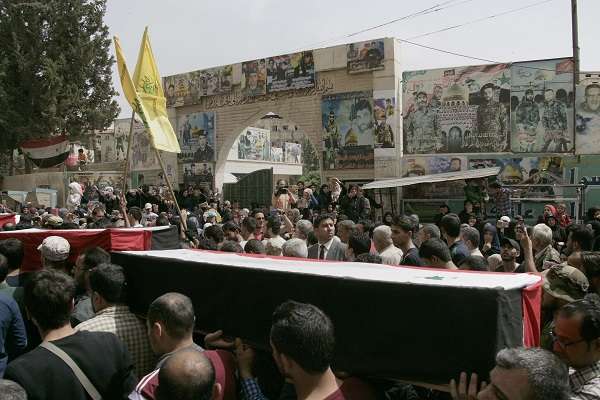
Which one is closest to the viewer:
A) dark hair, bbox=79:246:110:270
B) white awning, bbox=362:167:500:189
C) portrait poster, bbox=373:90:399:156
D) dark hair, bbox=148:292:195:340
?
dark hair, bbox=148:292:195:340

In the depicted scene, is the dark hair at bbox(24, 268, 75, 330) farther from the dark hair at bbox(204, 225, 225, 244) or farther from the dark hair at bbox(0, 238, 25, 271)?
the dark hair at bbox(204, 225, 225, 244)

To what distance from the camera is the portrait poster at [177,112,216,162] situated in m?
22.8

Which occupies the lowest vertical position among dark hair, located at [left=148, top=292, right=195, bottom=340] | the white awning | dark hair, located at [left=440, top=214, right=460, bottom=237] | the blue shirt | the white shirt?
the blue shirt

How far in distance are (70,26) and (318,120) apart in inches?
497

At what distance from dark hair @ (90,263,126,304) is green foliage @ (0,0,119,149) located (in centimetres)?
2236

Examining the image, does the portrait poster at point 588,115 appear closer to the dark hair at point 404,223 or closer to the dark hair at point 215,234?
the dark hair at point 404,223

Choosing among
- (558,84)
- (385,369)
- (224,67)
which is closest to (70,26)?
(224,67)

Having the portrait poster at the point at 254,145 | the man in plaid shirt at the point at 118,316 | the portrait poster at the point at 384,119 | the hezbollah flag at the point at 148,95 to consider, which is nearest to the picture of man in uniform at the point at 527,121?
the portrait poster at the point at 384,119

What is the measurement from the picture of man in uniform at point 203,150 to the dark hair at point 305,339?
21.0 m

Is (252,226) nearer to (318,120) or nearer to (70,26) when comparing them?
(318,120)

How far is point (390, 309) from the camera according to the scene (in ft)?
8.00

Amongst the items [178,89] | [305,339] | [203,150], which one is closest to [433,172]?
[203,150]

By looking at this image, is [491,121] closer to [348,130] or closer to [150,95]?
[348,130]

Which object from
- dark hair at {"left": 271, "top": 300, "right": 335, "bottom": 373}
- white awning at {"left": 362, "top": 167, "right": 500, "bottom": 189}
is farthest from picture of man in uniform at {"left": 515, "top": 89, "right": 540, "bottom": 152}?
dark hair at {"left": 271, "top": 300, "right": 335, "bottom": 373}
